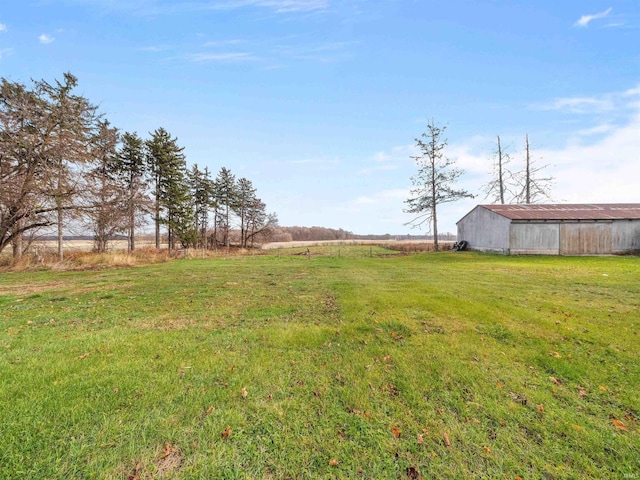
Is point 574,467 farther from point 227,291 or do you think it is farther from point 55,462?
point 227,291

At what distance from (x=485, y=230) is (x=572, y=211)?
262 inches

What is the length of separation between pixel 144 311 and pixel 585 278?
14152 millimetres

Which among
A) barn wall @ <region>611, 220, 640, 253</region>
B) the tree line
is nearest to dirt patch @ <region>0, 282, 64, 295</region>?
the tree line

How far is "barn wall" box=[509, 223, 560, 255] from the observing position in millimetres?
20953

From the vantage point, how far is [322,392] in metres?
3.02

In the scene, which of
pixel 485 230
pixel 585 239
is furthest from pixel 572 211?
pixel 485 230

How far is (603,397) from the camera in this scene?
2.97 metres

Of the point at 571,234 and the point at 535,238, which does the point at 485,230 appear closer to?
the point at 535,238

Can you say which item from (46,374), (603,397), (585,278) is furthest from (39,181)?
(585,278)

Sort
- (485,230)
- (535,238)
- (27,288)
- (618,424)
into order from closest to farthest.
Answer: (618,424) < (27,288) < (535,238) < (485,230)

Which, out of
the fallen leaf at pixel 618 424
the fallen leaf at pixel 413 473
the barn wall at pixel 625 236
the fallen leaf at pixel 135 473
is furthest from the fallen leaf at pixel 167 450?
the barn wall at pixel 625 236

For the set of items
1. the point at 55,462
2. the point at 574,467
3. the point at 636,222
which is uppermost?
the point at 636,222

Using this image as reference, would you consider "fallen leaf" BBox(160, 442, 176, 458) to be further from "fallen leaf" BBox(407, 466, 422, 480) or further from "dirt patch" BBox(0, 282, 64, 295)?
"dirt patch" BBox(0, 282, 64, 295)

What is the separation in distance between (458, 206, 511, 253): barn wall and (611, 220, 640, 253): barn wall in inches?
300
